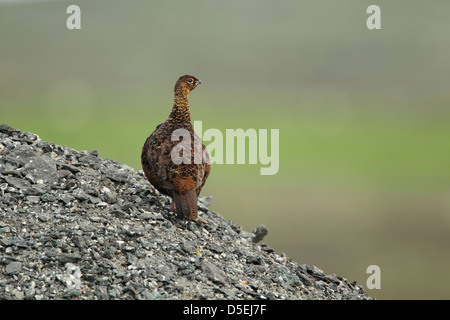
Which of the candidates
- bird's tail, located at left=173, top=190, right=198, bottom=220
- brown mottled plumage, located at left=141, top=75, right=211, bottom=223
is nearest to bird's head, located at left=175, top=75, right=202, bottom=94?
brown mottled plumage, located at left=141, top=75, right=211, bottom=223

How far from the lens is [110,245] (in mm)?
6609

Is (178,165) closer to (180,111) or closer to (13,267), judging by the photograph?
(180,111)

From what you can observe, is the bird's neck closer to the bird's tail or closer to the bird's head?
the bird's head

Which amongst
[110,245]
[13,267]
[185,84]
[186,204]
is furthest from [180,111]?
[13,267]

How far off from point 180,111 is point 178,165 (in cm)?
98

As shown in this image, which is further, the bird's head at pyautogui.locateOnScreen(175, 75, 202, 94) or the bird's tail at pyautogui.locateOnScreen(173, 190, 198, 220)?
the bird's head at pyautogui.locateOnScreen(175, 75, 202, 94)

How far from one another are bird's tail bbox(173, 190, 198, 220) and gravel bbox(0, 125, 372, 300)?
0.25 metres

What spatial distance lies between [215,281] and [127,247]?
1.17m

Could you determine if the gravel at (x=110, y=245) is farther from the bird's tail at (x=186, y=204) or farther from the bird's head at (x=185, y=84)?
the bird's head at (x=185, y=84)

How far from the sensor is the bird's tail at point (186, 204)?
281 inches

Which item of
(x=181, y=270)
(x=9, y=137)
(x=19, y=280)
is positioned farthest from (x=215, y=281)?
(x=9, y=137)

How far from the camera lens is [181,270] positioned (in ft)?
21.5

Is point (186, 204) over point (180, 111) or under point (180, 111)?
under

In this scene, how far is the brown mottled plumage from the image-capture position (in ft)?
23.1
